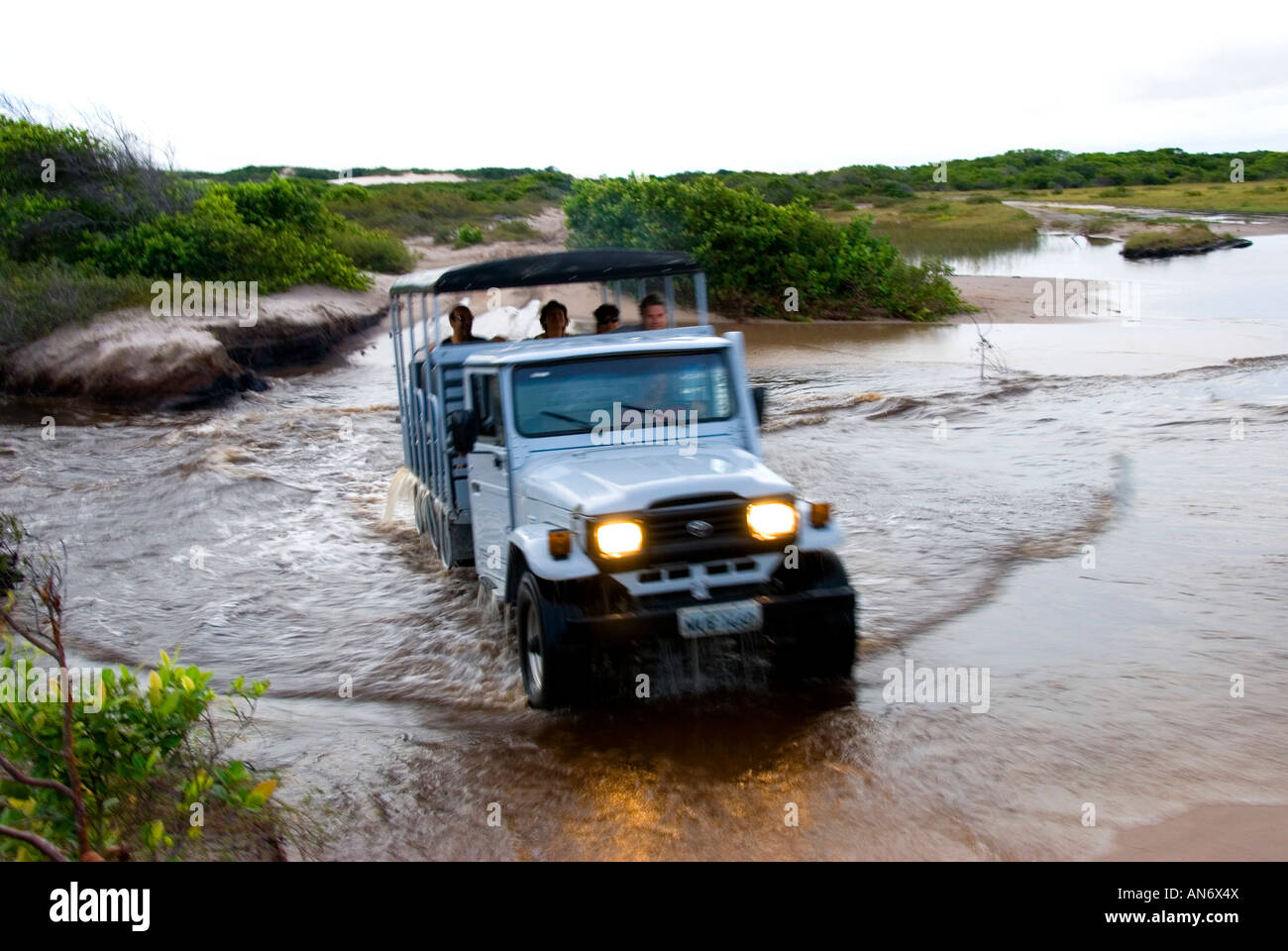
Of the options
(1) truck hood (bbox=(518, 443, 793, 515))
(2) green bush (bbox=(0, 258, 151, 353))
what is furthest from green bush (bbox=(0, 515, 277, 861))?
(2) green bush (bbox=(0, 258, 151, 353))

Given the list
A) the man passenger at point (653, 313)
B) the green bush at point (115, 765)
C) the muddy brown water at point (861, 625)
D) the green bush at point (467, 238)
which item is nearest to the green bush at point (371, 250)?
the green bush at point (467, 238)

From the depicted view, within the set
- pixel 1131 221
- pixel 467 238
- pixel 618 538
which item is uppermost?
pixel 1131 221

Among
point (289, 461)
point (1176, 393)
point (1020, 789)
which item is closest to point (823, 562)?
point (1020, 789)

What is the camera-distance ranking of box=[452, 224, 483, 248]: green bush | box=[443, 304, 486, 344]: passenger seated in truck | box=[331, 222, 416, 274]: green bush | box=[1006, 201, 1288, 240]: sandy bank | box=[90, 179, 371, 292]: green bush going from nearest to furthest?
box=[443, 304, 486, 344]: passenger seated in truck → box=[90, 179, 371, 292]: green bush → box=[331, 222, 416, 274]: green bush → box=[452, 224, 483, 248]: green bush → box=[1006, 201, 1288, 240]: sandy bank

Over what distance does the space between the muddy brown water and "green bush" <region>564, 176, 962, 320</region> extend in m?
9.42

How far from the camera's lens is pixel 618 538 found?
5562mm

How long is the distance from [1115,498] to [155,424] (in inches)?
509

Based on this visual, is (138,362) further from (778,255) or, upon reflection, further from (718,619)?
(718,619)

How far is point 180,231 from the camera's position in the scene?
78.3 ft

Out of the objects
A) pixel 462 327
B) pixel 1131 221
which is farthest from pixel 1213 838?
pixel 1131 221

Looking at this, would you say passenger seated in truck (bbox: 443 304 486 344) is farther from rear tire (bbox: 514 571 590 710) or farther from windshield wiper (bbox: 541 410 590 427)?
rear tire (bbox: 514 571 590 710)

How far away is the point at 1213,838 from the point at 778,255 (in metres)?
21.7

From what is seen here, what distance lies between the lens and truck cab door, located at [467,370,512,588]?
6707 millimetres
